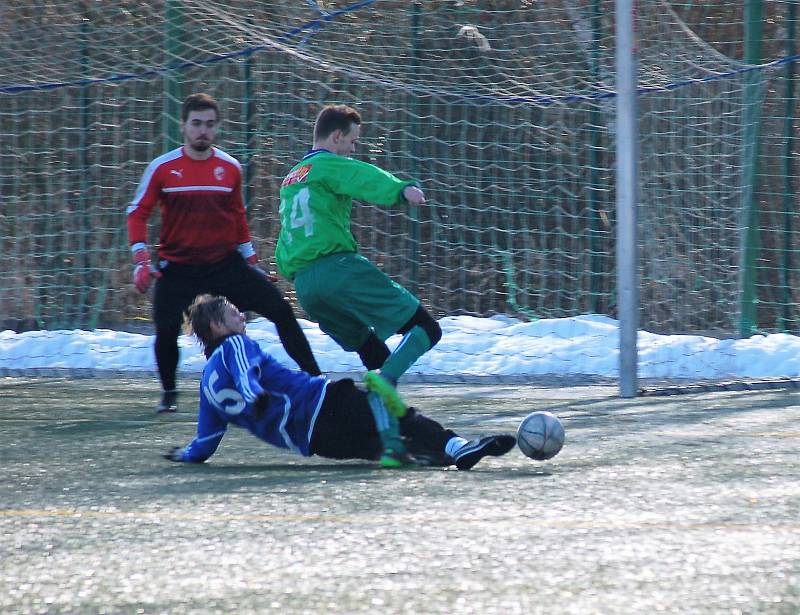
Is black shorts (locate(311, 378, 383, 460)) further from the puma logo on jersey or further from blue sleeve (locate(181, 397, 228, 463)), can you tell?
the puma logo on jersey

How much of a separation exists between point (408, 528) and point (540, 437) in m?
1.23

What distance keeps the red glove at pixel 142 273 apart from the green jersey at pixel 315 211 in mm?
990

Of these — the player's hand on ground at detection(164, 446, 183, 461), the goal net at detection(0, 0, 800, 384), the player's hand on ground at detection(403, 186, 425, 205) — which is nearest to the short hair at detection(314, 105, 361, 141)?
the player's hand on ground at detection(403, 186, 425, 205)

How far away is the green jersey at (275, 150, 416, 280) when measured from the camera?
18.9ft

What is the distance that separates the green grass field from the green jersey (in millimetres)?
840

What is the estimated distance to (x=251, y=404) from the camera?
16.1 feet

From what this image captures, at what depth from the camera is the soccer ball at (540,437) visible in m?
4.88

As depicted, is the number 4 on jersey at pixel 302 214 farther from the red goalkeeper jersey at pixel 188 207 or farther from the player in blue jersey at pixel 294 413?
the red goalkeeper jersey at pixel 188 207

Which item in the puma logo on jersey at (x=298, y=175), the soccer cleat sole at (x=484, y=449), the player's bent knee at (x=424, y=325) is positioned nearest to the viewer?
the soccer cleat sole at (x=484, y=449)

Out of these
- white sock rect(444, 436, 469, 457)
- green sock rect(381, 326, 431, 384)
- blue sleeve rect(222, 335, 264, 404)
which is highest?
blue sleeve rect(222, 335, 264, 404)

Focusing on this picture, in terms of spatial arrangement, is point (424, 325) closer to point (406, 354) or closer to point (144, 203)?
point (406, 354)

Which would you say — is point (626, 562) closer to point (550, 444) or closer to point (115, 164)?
point (550, 444)

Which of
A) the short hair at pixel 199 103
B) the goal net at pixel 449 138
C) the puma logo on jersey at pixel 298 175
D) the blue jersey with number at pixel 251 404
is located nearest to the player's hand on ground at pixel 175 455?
the blue jersey with number at pixel 251 404

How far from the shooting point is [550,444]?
16.0ft
